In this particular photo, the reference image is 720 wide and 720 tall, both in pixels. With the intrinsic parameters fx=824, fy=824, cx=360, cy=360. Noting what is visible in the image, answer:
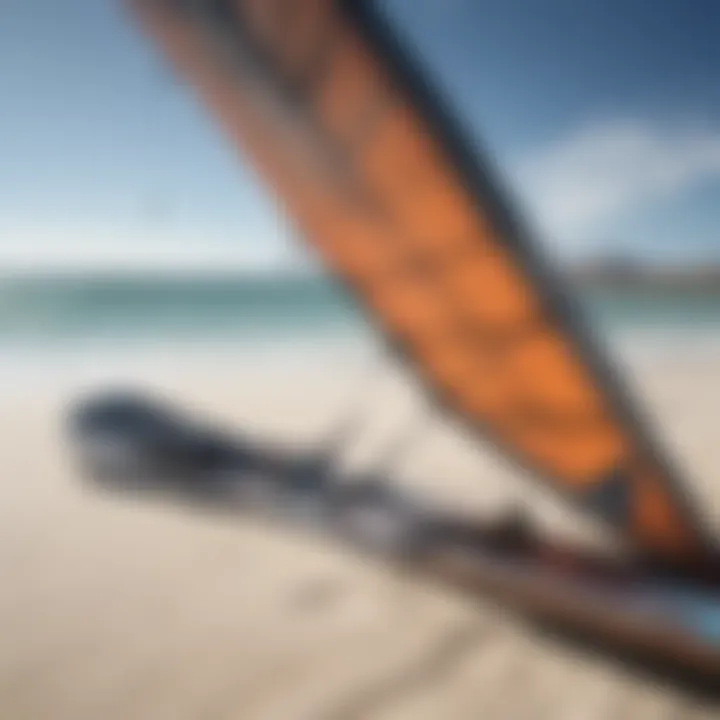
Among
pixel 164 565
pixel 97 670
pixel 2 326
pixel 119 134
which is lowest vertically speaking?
pixel 97 670

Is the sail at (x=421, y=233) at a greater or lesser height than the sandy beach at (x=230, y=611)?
greater

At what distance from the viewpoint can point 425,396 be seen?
3.10 feet

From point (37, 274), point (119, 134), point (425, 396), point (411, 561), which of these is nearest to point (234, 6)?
point (119, 134)

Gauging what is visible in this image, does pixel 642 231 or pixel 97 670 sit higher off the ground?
pixel 642 231

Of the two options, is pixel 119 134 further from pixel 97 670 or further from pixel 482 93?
pixel 97 670

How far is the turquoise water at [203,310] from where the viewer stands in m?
0.79

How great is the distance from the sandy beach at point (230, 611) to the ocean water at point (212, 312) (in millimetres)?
25

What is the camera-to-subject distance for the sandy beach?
2.54ft

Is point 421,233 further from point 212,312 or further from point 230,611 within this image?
point 230,611

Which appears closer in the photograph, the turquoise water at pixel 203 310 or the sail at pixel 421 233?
the sail at pixel 421 233

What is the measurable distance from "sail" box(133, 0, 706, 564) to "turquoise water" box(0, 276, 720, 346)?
5cm

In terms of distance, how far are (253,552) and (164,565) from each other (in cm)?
10

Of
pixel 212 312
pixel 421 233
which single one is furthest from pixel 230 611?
pixel 421 233

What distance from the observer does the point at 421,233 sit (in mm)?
812
